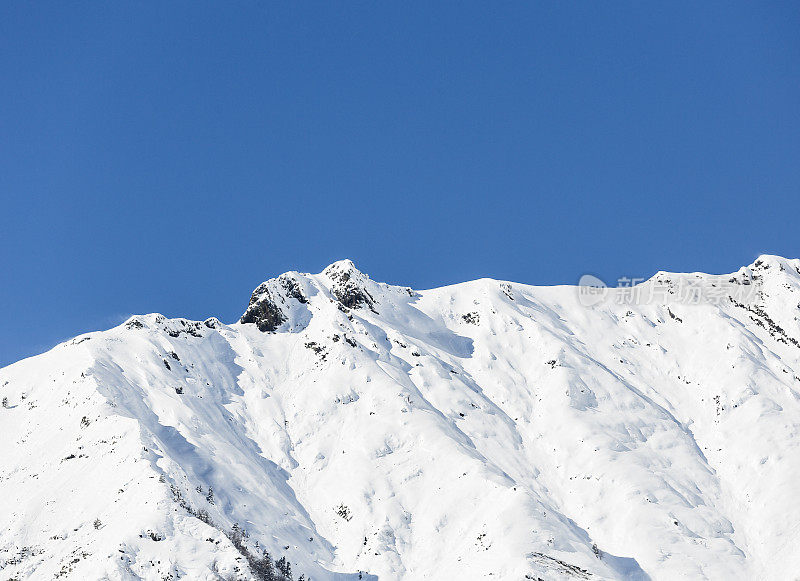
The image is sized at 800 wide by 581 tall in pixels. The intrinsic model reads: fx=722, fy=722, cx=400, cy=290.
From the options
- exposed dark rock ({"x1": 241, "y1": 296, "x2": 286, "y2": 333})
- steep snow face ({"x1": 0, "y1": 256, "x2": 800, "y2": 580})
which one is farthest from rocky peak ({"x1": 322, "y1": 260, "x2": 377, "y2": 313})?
exposed dark rock ({"x1": 241, "y1": 296, "x2": 286, "y2": 333})

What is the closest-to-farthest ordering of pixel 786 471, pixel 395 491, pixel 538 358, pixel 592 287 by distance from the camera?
pixel 395 491 → pixel 786 471 → pixel 538 358 → pixel 592 287

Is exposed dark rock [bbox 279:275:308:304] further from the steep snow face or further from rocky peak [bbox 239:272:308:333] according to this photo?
the steep snow face

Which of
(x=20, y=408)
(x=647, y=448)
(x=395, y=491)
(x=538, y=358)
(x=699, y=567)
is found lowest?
(x=699, y=567)

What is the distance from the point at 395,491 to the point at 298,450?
554 inches

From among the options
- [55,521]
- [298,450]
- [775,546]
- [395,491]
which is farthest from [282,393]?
[775,546]

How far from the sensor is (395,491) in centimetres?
7250

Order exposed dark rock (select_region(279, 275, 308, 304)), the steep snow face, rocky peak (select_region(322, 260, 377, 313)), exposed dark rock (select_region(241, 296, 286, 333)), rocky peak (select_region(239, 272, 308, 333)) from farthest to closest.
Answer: rocky peak (select_region(322, 260, 377, 313)) → exposed dark rock (select_region(279, 275, 308, 304)) → rocky peak (select_region(239, 272, 308, 333)) → exposed dark rock (select_region(241, 296, 286, 333)) → the steep snow face

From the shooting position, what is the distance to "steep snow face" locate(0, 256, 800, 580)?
5812cm

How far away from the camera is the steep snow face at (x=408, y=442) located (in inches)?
2288

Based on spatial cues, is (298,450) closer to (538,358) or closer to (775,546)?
(538,358)

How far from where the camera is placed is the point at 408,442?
3088 inches

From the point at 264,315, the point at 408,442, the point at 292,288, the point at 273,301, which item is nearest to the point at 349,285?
the point at 292,288

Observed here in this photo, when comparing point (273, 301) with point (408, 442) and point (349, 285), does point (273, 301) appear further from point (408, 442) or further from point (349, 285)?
point (408, 442)

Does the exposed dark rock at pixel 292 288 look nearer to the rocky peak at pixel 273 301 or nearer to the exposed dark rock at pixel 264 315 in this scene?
the rocky peak at pixel 273 301
